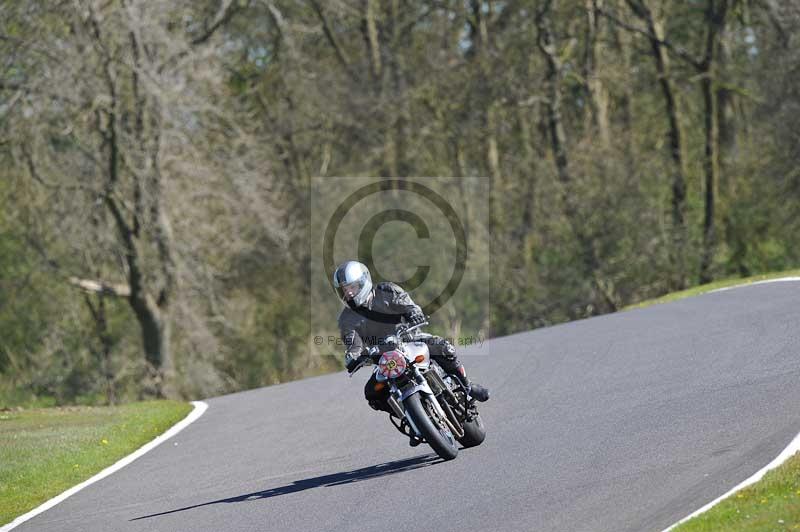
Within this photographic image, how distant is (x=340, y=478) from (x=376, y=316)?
1.46m

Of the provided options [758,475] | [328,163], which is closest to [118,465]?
[758,475]

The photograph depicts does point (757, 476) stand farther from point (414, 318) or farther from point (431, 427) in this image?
point (414, 318)

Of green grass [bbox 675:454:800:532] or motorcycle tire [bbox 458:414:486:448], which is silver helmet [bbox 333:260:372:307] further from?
green grass [bbox 675:454:800:532]

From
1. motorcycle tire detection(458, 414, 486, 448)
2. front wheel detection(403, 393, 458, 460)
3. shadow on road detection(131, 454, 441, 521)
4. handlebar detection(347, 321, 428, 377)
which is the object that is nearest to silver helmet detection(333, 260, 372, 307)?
handlebar detection(347, 321, 428, 377)

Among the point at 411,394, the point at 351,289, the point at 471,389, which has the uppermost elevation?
the point at 351,289

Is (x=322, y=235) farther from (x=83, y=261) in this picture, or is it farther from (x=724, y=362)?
(x=724, y=362)

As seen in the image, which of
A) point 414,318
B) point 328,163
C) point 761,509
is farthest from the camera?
point 328,163

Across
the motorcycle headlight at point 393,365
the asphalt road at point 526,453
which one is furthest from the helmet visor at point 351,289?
the asphalt road at point 526,453

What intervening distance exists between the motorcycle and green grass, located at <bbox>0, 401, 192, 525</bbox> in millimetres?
3581

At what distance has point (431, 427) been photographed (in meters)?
10.6

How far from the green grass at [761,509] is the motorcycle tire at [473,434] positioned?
354 cm

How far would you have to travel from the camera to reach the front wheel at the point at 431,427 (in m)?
10.5

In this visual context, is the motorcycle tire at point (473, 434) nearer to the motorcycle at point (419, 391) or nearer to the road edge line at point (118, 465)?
the motorcycle at point (419, 391)

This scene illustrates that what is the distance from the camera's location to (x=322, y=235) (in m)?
39.2
